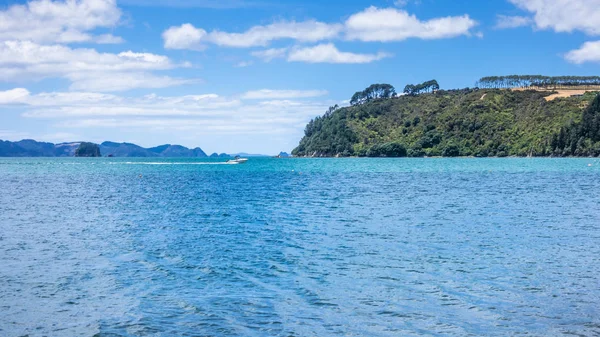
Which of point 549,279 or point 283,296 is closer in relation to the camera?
point 283,296

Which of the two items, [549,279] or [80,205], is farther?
[80,205]

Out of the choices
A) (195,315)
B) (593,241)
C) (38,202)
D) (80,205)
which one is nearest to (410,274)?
(195,315)

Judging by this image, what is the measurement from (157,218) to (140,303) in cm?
2629

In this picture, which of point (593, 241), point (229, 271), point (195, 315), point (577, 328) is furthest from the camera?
point (593, 241)

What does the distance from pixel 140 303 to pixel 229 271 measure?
5577 millimetres

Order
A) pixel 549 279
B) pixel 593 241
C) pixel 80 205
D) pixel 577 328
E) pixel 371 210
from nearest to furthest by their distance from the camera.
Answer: pixel 577 328 → pixel 549 279 → pixel 593 241 → pixel 371 210 → pixel 80 205

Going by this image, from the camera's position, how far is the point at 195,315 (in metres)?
18.3

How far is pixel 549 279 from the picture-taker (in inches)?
881

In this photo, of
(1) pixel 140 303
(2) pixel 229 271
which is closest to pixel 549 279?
(2) pixel 229 271

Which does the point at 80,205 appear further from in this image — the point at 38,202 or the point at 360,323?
the point at 360,323

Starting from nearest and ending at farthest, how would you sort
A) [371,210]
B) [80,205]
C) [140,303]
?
[140,303]
[371,210]
[80,205]

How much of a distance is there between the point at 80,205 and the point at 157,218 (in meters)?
15.0

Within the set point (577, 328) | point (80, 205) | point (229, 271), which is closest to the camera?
point (577, 328)

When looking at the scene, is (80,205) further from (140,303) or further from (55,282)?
(140,303)
